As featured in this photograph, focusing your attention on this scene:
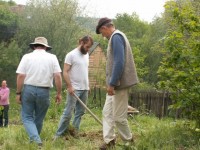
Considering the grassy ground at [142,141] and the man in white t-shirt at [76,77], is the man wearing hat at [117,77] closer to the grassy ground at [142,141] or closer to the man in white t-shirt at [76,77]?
the grassy ground at [142,141]

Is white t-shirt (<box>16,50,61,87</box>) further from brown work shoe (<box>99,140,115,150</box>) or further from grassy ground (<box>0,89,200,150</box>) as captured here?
brown work shoe (<box>99,140,115,150</box>)

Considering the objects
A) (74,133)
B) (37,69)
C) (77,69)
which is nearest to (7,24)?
(77,69)

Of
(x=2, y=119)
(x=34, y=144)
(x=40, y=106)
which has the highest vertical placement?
(x=40, y=106)

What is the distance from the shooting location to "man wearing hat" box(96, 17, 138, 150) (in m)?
5.11

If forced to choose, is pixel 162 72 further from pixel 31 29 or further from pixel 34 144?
pixel 31 29

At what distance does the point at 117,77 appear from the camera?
5113mm

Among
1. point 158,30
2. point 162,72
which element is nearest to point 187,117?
point 162,72

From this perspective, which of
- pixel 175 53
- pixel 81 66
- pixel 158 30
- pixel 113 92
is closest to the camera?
pixel 113 92

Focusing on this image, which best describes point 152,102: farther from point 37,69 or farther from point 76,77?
point 37,69

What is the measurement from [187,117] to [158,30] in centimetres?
2652

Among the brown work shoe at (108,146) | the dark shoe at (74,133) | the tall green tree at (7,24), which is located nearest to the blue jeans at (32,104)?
the dark shoe at (74,133)

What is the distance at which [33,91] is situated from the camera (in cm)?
588

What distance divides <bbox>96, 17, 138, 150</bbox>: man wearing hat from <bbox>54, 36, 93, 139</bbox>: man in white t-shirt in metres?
1.05

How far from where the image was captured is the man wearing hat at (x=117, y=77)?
5.11m
